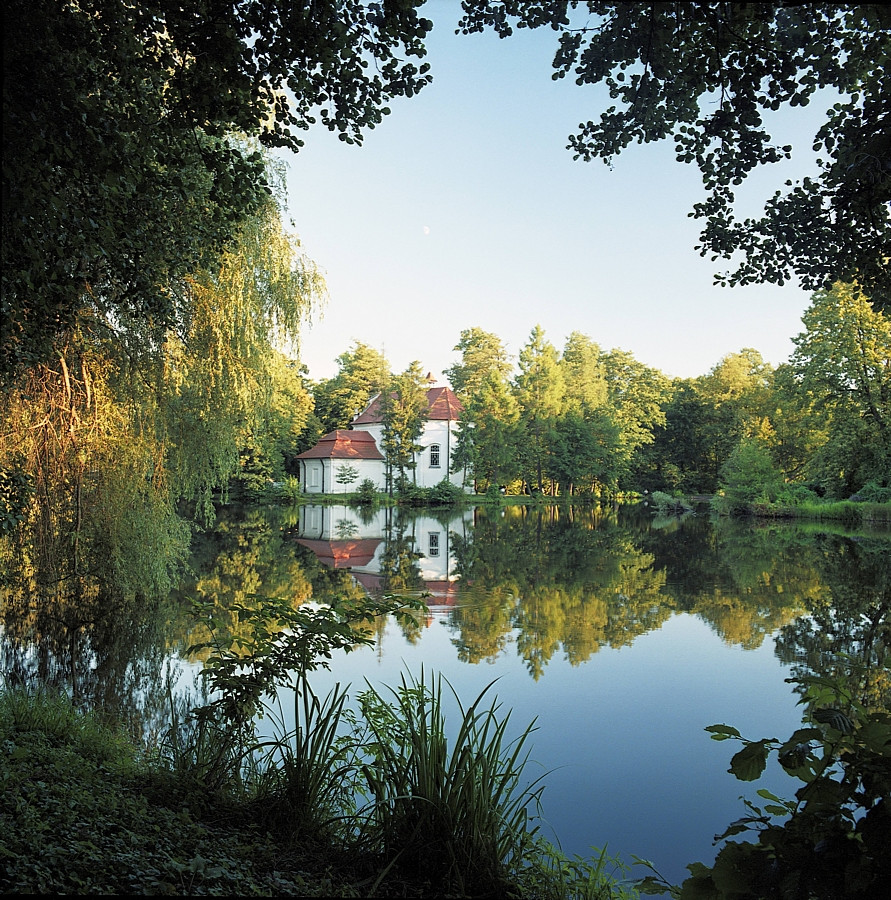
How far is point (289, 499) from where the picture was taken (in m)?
36.0

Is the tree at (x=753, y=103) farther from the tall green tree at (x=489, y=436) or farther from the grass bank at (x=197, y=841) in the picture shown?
the tall green tree at (x=489, y=436)

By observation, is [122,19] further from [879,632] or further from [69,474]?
[879,632]

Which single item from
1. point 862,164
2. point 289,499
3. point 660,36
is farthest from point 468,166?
point 289,499

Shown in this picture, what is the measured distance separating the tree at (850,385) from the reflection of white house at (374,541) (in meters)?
13.7

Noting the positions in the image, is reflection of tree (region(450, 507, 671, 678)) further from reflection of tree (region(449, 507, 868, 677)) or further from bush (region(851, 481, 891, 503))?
bush (region(851, 481, 891, 503))

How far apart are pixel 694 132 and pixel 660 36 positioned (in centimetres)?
65

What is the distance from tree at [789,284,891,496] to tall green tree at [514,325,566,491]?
44.2 feet

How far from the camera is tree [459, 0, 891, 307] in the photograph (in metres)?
2.61

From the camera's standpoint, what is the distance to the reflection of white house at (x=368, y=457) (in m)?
37.7

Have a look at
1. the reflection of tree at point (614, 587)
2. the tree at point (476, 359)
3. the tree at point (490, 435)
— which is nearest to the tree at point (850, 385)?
the reflection of tree at point (614, 587)

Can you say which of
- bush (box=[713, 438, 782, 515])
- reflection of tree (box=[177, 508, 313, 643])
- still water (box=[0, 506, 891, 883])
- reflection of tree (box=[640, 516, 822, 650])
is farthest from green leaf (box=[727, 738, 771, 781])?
bush (box=[713, 438, 782, 515])

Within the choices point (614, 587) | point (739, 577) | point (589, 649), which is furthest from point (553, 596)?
point (739, 577)

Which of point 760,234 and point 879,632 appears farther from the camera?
point 879,632

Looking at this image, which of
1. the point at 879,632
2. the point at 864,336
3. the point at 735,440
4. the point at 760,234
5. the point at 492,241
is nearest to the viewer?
the point at 760,234
